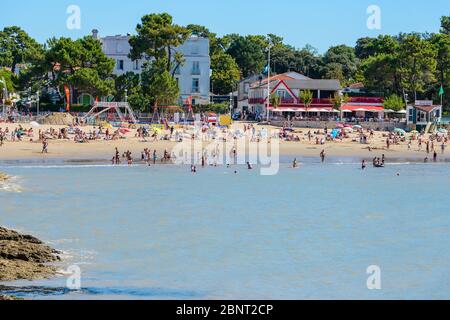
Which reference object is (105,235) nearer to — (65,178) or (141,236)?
(141,236)

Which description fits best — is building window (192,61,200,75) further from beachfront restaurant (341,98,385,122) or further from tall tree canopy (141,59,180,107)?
beachfront restaurant (341,98,385,122)

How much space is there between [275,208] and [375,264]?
12.6 meters

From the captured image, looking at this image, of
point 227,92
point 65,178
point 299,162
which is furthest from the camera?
point 227,92

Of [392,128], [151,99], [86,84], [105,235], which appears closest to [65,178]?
[105,235]

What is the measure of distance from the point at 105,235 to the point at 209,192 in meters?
13.8

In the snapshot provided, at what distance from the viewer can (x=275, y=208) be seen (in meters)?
40.2

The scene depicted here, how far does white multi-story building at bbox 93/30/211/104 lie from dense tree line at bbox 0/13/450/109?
2.51 m

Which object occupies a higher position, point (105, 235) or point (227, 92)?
point (227, 92)

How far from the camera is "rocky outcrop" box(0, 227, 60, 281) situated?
2334cm

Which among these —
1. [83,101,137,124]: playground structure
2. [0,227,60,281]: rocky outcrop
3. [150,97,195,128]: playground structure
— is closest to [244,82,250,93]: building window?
[150,97,195,128]: playground structure

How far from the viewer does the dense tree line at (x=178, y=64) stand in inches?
3196

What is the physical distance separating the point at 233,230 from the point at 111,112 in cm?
4999
